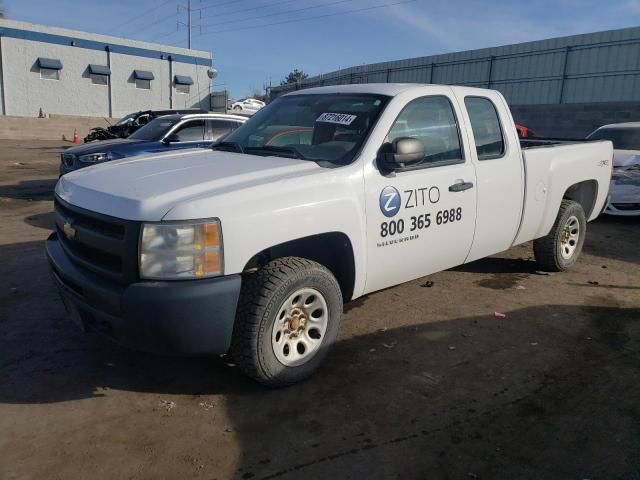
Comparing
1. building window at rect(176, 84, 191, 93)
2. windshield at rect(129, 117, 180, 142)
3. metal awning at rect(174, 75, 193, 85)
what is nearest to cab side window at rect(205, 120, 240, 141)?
windshield at rect(129, 117, 180, 142)

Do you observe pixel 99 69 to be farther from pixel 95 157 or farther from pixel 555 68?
pixel 95 157

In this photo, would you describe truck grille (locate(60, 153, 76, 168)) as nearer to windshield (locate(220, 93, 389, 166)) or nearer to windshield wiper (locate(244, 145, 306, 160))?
windshield (locate(220, 93, 389, 166))

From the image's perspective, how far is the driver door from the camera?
3.67m

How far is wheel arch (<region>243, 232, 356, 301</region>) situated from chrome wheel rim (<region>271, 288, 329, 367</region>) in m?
0.29

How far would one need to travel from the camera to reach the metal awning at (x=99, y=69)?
35.3 m

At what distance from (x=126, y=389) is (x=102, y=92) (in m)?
37.3

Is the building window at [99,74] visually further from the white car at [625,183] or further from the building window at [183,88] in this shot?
the white car at [625,183]

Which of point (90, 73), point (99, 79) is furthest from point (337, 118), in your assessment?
point (99, 79)

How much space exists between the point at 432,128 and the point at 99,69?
36.5 metres

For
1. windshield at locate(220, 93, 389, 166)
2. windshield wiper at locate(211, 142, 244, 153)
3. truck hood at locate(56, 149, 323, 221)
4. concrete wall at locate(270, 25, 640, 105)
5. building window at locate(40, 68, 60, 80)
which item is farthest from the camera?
building window at locate(40, 68, 60, 80)

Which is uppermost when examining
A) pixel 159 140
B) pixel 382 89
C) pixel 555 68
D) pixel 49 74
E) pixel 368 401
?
pixel 49 74

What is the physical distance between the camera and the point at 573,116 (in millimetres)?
17828

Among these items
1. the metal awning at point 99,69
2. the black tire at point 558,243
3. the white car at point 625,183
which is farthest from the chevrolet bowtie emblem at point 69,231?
the metal awning at point 99,69

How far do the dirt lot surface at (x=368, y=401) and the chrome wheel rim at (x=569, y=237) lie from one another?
973 millimetres
